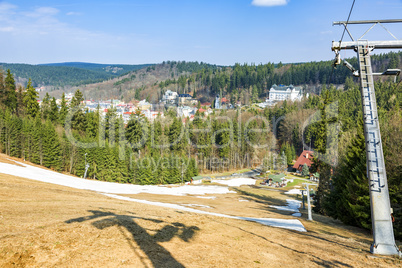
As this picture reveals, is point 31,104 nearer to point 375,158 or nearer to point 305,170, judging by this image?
point 305,170

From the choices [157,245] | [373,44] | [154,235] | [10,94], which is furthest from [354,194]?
[10,94]

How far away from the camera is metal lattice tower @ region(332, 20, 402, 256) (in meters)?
9.66

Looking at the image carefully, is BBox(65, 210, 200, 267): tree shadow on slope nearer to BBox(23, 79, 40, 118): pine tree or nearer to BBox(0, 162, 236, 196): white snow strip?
BBox(0, 162, 236, 196): white snow strip

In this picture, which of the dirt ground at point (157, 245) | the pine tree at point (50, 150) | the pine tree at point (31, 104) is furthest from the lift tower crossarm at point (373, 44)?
the pine tree at point (31, 104)

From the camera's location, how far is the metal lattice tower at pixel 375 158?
9664mm

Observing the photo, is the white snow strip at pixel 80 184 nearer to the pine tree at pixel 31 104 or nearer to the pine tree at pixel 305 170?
the pine tree at pixel 31 104

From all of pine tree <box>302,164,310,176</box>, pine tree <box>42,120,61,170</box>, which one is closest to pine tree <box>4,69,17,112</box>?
pine tree <box>42,120,61,170</box>

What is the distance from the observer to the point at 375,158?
33.0 ft

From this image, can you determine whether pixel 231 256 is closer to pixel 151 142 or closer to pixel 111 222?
pixel 111 222

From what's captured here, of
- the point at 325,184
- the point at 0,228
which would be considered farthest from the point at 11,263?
the point at 325,184

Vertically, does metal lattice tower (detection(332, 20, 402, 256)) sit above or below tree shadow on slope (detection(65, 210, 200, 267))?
above

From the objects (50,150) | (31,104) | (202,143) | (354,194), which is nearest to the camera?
(354,194)

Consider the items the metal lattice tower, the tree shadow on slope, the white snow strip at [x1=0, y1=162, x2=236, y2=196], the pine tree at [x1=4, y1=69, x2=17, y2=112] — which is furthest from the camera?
the pine tree at [x1=4, y1=69, x2=17, y2=112]

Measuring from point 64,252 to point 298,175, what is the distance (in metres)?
79.4
